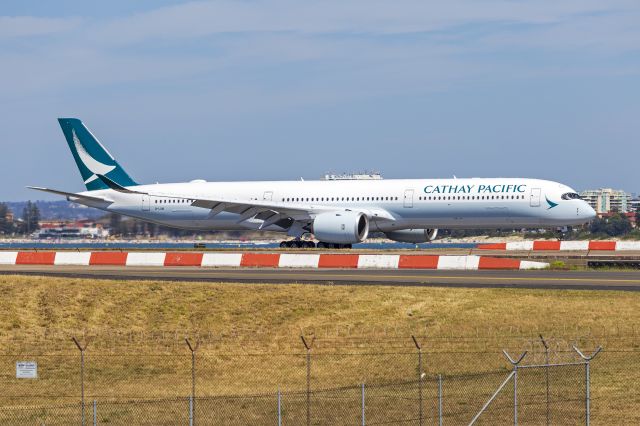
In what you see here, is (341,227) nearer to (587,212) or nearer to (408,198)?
(408,198)

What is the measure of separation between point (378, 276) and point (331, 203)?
21624 millimetres

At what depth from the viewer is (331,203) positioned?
67688 mm

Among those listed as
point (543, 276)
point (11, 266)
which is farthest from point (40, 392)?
point (11, 266)

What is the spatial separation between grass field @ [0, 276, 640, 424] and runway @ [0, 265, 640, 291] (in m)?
3.04

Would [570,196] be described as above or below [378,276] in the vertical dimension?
above

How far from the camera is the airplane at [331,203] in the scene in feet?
204

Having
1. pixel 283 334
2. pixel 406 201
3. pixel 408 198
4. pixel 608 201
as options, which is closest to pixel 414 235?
pixel 406 201

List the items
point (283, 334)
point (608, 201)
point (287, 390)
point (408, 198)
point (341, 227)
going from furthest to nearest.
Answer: point (608, 201) → point (408, 198) → point (341, 227) → point (283, 334) → point (287, 390)

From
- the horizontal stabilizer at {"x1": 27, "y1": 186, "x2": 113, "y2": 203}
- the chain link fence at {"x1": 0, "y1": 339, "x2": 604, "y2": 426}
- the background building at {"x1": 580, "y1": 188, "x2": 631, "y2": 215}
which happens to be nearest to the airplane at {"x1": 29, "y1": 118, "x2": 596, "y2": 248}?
the horizontal stabilizer at {"x1": 27, "y1": 186, "x2": 113, "y2": 203}

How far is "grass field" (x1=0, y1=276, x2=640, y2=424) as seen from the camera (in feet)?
95.2

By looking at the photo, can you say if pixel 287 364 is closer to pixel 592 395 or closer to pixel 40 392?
pixel 40 392

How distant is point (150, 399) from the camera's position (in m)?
27.3

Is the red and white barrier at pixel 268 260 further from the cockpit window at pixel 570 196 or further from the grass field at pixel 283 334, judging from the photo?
the cockpit window at pixel 570 196

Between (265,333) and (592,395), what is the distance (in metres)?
11.9
